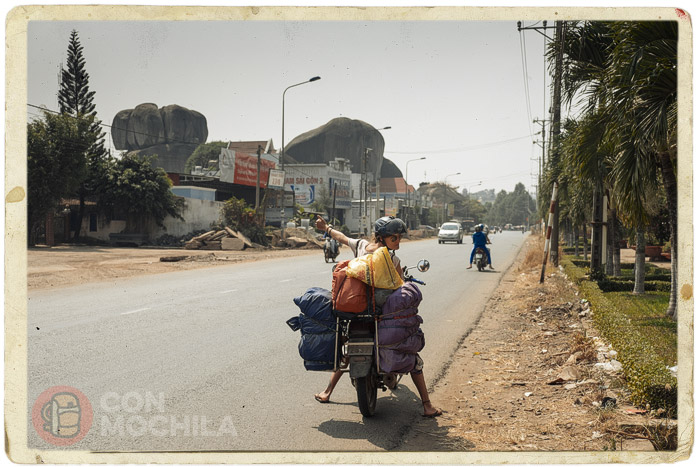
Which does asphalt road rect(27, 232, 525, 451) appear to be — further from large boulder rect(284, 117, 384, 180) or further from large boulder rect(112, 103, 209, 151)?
large boulder rect(284, 117, 384, 180)

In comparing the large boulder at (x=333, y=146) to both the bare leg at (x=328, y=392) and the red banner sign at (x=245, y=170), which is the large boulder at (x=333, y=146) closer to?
the red banner sign at (x=245, y=170)

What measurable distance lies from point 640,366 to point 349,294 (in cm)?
223

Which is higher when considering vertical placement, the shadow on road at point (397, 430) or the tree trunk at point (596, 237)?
the tree trunk at point (596, 237)

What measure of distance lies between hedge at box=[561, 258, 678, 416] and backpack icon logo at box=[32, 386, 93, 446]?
3723 mm

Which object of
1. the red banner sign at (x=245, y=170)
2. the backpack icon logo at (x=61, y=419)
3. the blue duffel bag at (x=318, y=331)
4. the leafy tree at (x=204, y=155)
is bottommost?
the backpack icon logo at (x=61, y=419)

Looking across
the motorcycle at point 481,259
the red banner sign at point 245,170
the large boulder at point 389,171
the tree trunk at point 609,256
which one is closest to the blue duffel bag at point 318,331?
the tree trunk at point 609,256

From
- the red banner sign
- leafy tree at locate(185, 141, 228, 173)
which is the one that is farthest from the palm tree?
leafy tree at locate(185, 141, 228, 173)

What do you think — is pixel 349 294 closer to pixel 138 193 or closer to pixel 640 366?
pixel 640 366

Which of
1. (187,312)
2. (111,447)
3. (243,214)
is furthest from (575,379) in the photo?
(243,214)

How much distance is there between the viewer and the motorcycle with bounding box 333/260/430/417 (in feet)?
14.7

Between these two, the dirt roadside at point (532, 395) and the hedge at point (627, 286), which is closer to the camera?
the dirt roadside at point (532, 395)

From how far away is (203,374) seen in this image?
19.2 feet

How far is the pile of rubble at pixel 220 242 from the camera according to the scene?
100.0 ft

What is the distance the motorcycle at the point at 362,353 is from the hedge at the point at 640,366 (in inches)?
68.6
